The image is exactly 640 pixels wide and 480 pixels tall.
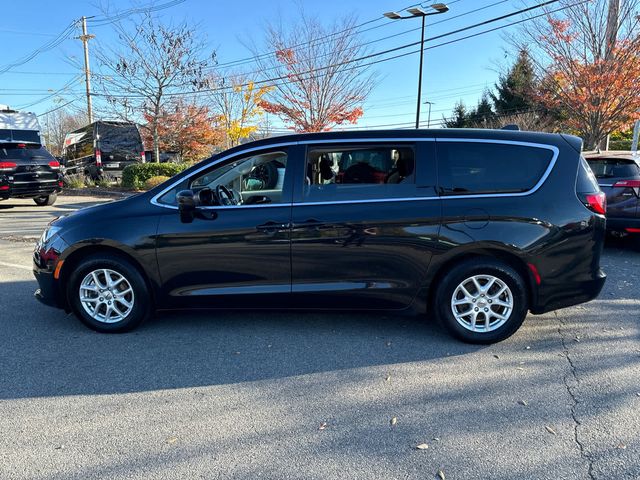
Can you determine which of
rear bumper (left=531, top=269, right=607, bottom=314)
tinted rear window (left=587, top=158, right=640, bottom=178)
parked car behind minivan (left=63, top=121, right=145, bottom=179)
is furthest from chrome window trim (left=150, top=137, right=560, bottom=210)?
parked car behind minivan (left=63, top=121, right=145, bottom=179)

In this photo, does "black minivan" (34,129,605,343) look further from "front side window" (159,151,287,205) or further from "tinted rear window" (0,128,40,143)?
"tinted rear window" (0,128,40,143)

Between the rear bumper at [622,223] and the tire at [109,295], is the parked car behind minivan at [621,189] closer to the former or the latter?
the rear bumper at [622,223]

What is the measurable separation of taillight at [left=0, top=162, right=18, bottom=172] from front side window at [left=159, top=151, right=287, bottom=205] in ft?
37.6

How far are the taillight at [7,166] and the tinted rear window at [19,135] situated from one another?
4.46 feet

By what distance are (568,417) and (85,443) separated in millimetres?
2855

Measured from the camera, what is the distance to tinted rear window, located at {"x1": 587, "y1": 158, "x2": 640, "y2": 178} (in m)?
6.96

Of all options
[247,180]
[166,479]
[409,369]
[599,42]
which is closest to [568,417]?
[409,369]

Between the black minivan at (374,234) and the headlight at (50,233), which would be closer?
the black minivan at (374,234)

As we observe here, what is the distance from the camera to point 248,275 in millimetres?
4062

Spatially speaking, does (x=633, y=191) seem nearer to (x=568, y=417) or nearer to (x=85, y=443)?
(x=568, y=417)

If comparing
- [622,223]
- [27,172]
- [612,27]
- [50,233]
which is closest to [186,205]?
[50,233]

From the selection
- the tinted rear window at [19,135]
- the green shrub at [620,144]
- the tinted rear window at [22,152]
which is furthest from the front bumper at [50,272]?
the green shrub at [620,144]

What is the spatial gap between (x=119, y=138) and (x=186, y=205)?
17.4 meters

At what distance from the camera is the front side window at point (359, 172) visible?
3969 millimetres
